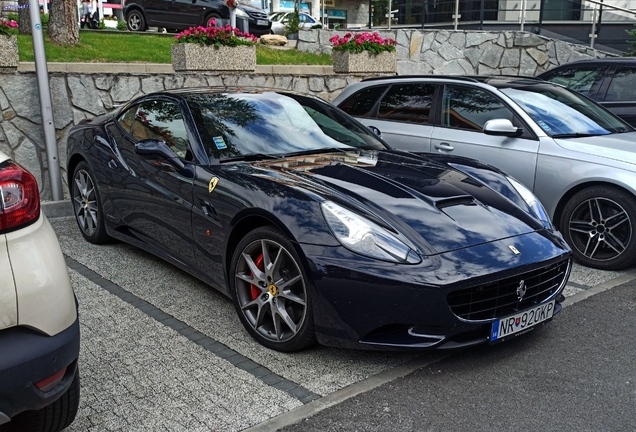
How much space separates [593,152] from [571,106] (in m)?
0.97

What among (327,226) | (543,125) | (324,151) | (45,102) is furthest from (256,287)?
(45,102)

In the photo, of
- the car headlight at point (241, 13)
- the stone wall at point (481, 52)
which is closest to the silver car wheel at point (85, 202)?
the stone wall at point (481, 52)

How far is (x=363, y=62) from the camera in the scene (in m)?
10.1

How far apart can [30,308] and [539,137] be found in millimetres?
4698

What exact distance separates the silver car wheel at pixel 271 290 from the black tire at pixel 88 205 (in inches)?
88.9

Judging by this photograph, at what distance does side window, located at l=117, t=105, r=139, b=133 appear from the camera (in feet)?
17.5

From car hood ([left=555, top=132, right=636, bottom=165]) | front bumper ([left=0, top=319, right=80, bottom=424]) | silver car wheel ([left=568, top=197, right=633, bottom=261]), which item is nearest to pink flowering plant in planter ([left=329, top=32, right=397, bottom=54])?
car hood ([left=555, top=132, right=636, bottom=165])

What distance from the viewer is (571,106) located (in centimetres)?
626

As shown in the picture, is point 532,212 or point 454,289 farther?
point 532,212

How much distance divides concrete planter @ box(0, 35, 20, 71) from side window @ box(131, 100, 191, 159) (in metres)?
2.77

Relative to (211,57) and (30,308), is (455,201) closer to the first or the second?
(30,308)

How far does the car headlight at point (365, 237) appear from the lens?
332 cm

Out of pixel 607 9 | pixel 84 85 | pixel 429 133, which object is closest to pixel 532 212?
pixel 429 133

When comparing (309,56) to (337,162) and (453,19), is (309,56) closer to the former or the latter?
(453,19)
